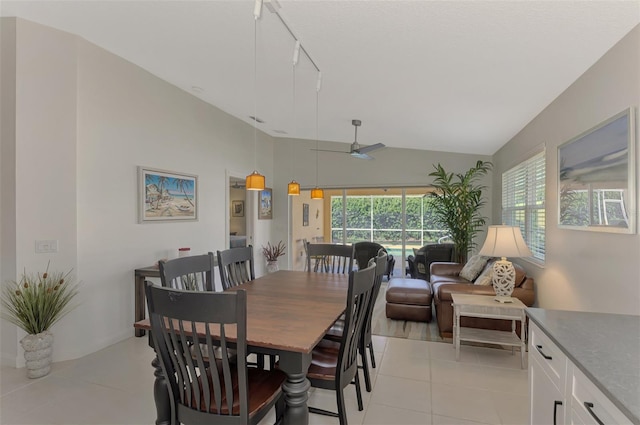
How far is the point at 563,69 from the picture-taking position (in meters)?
2.47

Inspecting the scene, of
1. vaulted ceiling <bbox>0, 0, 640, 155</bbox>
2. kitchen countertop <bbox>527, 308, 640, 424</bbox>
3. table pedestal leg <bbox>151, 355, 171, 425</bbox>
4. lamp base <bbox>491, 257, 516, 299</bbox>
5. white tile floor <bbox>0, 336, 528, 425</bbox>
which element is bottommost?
white tile floor <bbox>0, 336, 528, 425</bbox>

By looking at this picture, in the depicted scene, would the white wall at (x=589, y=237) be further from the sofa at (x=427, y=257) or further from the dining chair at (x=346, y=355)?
the sofa at (x=427, y=257)

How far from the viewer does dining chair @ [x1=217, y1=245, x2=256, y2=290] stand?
9.25 feet

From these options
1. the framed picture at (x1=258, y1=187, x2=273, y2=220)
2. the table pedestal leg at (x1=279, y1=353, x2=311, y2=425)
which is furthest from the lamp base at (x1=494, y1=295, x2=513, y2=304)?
the framed picture at (x1=258, y1=187, x2=273, y2=220)

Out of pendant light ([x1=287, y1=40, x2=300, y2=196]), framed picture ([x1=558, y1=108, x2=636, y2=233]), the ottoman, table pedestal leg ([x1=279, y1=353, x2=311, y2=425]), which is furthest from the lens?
the ottoman

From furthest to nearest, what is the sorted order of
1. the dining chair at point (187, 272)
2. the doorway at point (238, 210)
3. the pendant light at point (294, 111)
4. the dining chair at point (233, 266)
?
the doorway at point (238, 210), the dining chair at point (233, 266), the pendant light at point (294, 111), the dining chair at point (187, 272)

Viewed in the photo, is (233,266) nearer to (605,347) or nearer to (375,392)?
(375,392)

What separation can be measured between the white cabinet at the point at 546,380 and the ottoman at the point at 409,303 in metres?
2.35

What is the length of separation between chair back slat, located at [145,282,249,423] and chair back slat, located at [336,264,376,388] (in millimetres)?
620

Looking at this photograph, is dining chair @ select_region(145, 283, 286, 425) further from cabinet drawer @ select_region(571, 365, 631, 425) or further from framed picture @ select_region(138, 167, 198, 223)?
framed picture @ select_region(138, 167, 198, 223)

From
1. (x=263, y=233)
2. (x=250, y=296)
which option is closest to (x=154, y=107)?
(x=250, y=296)

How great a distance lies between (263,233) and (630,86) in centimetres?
577

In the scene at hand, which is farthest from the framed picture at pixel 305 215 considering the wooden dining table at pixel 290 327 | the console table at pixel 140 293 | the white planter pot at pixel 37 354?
the white planter pot at pixel 37 354

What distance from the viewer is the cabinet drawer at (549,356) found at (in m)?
1.32
